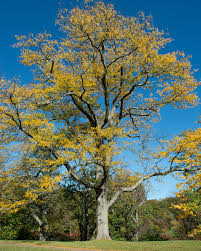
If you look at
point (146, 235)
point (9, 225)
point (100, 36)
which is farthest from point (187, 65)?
point (146, 235)

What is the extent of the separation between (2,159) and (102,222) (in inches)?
425

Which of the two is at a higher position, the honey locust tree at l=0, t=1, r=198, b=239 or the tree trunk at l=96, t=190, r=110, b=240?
the honey locust tree at l=0, t=1, r=198, b=239

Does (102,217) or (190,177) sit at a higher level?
(190,177)

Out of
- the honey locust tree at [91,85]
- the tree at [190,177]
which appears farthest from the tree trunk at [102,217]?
the tree at [190,177]

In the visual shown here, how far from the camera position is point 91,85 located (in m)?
12.6

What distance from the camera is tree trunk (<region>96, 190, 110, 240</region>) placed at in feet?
37.1

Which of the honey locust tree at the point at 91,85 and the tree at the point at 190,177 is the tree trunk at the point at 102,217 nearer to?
the honey locust tree at the point at 91,85

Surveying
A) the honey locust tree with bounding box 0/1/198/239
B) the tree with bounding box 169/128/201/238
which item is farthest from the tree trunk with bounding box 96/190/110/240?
the tree with bounding box 169/128/201/238

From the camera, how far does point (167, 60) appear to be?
468 inches

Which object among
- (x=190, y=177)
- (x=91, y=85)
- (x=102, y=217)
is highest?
(x=91, y=85)

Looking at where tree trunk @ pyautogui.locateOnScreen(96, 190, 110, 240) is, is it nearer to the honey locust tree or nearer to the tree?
the honey locust tree

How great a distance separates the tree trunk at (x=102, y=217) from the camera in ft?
37.1

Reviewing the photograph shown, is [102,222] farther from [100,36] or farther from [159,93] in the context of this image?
[100,36]

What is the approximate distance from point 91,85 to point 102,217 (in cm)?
734
